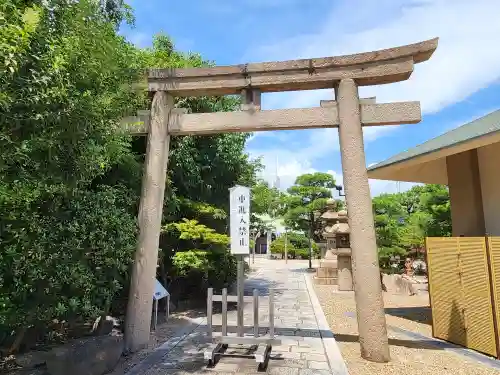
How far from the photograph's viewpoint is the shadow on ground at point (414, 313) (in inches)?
355

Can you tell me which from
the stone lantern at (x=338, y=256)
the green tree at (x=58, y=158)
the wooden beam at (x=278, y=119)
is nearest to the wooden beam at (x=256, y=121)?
the wooden beam at (x=278, y=119)

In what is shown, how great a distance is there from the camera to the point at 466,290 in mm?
6551

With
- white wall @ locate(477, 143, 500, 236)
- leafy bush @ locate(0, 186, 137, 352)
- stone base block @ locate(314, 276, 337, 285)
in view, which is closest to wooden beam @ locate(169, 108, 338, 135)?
leafy bush @ locate(0, 186, 137, 352)

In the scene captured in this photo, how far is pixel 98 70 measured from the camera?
15.4 ft

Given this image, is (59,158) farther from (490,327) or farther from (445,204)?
(445,204)

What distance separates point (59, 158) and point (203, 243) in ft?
18.6

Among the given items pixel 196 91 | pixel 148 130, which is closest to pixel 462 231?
pixel 196 91

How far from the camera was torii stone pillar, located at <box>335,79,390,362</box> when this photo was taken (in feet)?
→ 19.5

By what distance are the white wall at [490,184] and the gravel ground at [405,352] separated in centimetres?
291

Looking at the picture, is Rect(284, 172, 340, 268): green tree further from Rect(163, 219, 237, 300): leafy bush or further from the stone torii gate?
the stone torii gate

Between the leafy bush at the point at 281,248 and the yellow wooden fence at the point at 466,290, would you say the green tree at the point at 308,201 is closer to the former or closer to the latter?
the leafy bush at the point at 281,248

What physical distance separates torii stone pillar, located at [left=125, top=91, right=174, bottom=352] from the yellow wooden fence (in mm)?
5960

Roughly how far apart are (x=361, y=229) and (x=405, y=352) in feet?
7.92

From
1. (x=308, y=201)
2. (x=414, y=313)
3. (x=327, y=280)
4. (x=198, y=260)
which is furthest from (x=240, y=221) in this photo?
(x=308, y=201)
